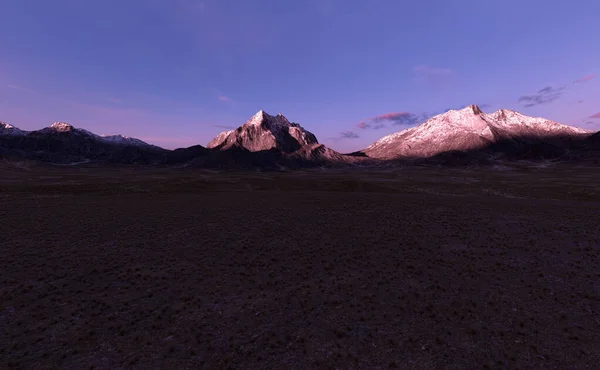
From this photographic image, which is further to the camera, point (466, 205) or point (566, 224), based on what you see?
point (466, 205)

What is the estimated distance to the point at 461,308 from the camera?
59.4 ft

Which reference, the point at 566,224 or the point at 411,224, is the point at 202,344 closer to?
the point at 411,224

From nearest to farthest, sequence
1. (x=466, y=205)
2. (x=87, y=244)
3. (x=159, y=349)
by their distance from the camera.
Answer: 1. (x=159, y=349)
2. (x=87, y=244)
3. (x=466, y=205)

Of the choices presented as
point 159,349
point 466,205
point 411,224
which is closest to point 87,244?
point 159,349

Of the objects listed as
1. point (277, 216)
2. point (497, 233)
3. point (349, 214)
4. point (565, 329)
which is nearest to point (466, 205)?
point (497, 233)

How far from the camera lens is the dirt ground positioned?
14234mm

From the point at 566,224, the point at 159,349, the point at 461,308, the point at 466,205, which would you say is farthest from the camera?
the point at 466,205

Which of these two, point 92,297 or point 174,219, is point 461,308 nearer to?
point 92,297

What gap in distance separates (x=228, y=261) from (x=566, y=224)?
45.2 m

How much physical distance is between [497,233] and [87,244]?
161 feet

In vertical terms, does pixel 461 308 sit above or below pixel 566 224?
below

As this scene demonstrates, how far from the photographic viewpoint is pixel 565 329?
15750 millimetres

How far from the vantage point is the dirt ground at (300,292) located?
1423cm

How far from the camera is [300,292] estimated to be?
2059cm
